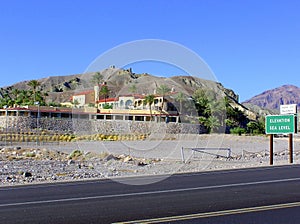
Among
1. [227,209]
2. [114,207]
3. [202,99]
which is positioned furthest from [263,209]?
[202,99]

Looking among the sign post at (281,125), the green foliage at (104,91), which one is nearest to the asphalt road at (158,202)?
the sign post at (281,125)

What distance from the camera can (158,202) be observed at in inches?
437

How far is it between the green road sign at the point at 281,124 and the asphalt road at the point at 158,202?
42.8 ft

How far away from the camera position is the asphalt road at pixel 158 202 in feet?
29.6

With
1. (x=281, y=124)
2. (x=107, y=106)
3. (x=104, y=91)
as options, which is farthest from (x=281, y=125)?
(x=107, y=106)

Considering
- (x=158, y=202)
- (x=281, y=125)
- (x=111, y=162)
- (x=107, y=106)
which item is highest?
(x=107, y=106)

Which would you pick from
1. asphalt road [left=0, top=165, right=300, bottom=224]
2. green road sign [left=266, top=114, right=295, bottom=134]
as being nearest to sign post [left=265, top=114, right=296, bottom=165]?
green road sign [left=266, top=114, right=295, bottom=134]

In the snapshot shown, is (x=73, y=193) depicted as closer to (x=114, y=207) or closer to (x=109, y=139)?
(x=114, y=207)

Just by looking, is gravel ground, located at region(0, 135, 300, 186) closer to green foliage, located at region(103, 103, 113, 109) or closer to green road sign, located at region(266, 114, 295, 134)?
green road sign, located at region(266, 114, 295, 134)

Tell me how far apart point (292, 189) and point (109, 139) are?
4718 cm

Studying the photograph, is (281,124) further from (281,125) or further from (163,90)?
(163,90)

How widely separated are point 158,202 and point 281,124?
1960cm

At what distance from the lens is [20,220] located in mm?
8875

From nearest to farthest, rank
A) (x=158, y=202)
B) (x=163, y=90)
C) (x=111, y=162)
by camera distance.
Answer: (x=158, y=202) → (x=111, y=162) → (x=163, y=90)
